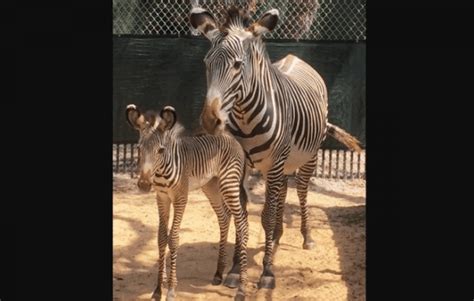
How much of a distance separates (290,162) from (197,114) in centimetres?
262

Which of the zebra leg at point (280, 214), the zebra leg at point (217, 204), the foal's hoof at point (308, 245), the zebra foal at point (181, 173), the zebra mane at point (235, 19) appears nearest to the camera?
the zebra foal at point (181, 173)

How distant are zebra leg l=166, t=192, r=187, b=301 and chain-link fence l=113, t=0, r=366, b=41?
173 inches

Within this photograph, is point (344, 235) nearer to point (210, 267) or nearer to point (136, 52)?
point (210, 267)

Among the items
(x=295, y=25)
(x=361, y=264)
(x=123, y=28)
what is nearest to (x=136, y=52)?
(x=123, y=28)

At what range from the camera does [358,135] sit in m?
9.25

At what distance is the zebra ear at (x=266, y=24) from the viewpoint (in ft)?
19.2

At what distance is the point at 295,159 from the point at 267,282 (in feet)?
3.63

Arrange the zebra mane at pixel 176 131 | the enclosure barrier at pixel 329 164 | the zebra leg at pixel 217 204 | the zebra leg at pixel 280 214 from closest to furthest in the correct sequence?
the zebra mane at pixel 176 131
the zebra leg at pixel 217 204
the zebra leg at pixel 280 214
the enclosure barrier at pixel 329 164

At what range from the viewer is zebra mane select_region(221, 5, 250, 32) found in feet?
18.9


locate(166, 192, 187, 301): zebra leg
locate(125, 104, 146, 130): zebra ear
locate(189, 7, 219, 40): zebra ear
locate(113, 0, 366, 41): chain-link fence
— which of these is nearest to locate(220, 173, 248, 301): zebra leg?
locate(166, 192, 187, 301): zebra leg

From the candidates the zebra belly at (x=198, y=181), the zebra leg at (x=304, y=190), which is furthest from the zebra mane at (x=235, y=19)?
the zebra leg at (x=304, y=190)

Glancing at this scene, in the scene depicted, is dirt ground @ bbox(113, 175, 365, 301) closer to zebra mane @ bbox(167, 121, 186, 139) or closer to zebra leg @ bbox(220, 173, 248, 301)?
zebra leg @ bbox(220, 173, 248, 301)

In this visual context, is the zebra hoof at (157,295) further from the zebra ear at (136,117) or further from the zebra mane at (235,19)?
the zebra mane at (235,19)

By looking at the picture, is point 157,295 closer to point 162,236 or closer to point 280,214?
point 162,236
